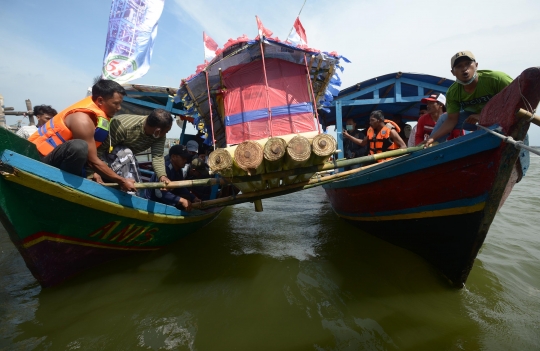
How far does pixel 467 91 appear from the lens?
8.77 feet

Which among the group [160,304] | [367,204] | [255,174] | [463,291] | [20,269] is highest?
[255,174]

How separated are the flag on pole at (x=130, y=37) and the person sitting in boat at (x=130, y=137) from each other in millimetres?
4066

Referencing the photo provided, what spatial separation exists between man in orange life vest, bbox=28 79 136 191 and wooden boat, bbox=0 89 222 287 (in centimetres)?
13

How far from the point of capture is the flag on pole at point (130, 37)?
641cm

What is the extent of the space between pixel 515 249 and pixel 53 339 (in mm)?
5850

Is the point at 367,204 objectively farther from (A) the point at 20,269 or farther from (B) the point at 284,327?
(A) the point at 20,269

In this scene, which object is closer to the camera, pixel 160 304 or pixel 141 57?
pixel 160 304

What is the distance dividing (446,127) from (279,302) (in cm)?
274

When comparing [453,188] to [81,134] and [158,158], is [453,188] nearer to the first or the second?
[158,158]

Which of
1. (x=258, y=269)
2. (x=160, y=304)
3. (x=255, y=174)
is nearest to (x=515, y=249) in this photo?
(x=258, y=269)

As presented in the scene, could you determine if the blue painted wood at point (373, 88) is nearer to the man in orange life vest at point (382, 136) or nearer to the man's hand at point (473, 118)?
the man in orange life vest at point (382, 136)

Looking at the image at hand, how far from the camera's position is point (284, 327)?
2203 millimetres

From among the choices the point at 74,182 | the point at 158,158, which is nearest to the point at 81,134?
the point at 74,182

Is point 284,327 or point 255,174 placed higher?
point 255,174
